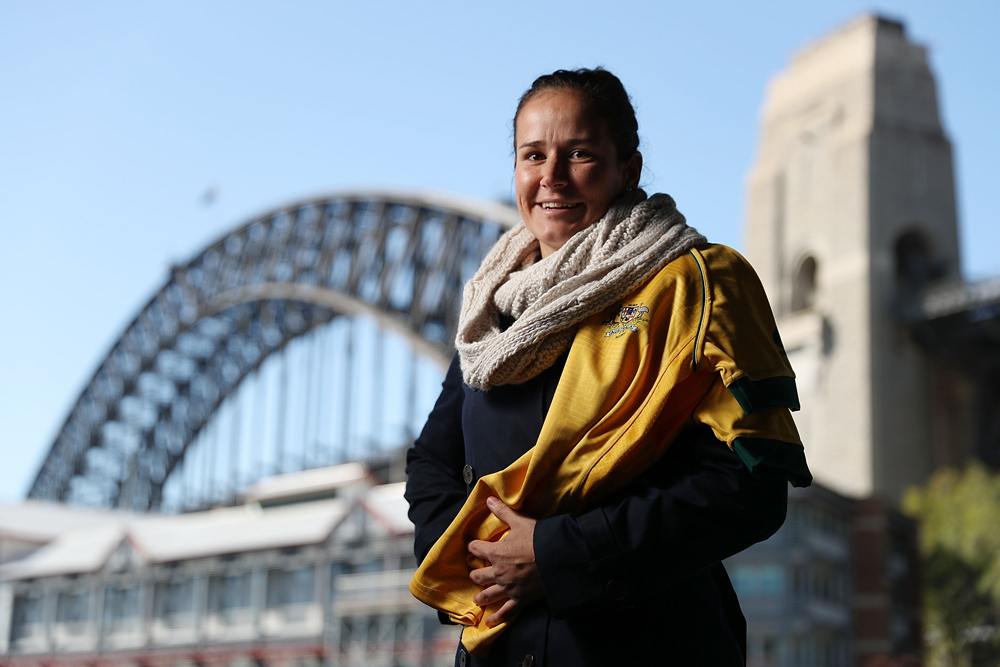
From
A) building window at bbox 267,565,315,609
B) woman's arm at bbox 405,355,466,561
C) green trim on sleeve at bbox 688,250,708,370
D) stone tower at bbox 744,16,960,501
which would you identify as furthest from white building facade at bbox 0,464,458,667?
green trim on sleeve at bbox 688,250,708,370

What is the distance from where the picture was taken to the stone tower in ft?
127

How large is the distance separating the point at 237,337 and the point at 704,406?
146ft

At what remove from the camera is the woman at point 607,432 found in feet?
6.53

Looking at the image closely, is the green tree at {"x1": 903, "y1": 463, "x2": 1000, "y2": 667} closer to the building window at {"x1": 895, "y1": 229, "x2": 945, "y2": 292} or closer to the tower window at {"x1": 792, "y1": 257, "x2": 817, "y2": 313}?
the building window at {"x1": 895, "y1": 229, "x2": 945, "y2": 292}

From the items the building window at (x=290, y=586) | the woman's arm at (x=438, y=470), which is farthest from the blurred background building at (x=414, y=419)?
the woman's arm at (x=438, y=470)

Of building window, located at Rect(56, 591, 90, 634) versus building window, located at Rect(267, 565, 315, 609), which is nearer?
building window, located at Rect(267, 565, 315, 609)

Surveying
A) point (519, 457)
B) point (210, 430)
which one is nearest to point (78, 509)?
point (210, 430)

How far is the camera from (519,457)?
7.15 ft

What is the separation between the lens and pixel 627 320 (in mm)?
2105

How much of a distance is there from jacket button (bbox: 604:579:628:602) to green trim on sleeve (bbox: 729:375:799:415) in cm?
35

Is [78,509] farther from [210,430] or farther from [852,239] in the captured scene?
[852,239]

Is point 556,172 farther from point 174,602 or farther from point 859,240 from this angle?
point 859,240

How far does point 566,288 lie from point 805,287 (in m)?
41.4

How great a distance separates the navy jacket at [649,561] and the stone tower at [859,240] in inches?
1455
